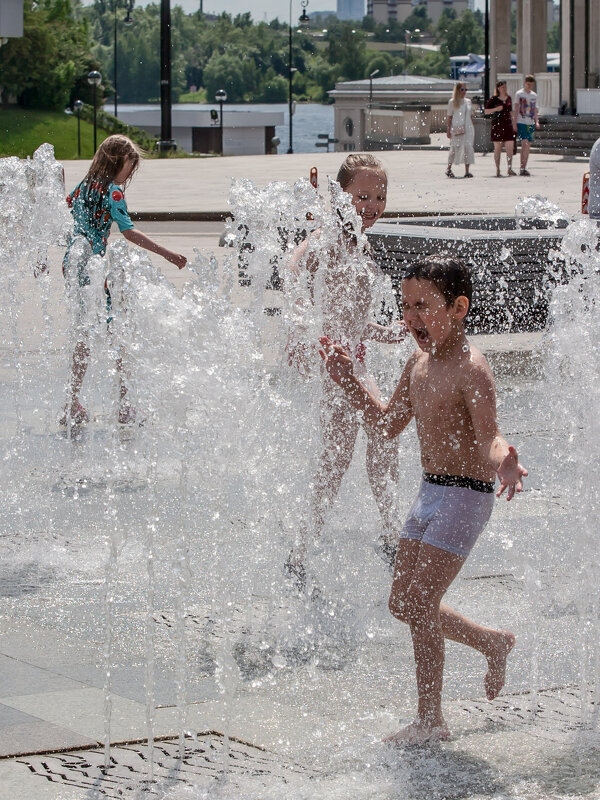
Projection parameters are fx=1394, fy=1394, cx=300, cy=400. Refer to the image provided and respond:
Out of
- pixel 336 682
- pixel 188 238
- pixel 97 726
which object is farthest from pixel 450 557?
pixel 188 238

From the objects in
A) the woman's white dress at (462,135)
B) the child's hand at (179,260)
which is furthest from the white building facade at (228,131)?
the child's hand at (179,260)

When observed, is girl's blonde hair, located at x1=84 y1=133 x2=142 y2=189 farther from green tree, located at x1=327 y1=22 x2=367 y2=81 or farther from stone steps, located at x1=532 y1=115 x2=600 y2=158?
green tree, located at x1=327 y1=22 x2=367 y2=81

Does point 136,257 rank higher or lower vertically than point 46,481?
higher

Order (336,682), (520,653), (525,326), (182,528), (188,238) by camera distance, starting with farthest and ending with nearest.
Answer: (188,238) → (525,326) → (182,528) → (520,653) → (336,682)

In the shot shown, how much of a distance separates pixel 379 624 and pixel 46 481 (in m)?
2.48

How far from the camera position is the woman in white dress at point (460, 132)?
2631cm

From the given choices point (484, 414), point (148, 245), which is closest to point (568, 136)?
point (148, 245)

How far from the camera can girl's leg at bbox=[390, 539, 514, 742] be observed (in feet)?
11.6

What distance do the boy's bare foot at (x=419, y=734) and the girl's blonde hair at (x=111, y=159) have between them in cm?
432

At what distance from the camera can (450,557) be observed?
361 cm

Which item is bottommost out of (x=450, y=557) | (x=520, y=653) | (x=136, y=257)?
(x=520, y=653)

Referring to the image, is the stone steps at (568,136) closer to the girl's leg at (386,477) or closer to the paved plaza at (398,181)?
the paved plaza at (398,181)

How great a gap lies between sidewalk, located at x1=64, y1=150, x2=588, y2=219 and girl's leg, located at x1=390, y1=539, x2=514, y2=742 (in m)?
15.5

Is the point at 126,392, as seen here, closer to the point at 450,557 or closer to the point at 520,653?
the point at 520,653
